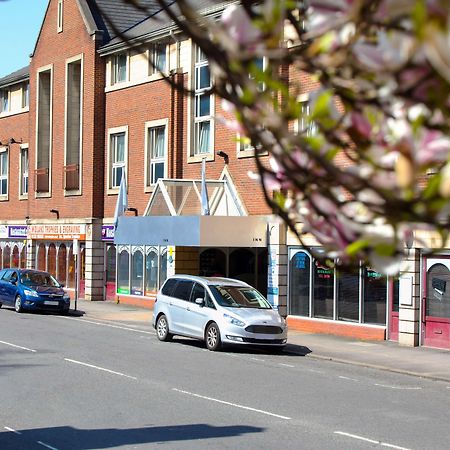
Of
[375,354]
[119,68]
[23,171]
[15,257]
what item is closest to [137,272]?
[119,68]

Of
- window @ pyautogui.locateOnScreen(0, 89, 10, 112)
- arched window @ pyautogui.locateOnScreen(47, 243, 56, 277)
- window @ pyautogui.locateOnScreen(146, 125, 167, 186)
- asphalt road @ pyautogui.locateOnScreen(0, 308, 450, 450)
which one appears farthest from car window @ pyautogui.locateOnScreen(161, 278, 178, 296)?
window @ pyautogui.locateOnScreen(0, 89, 10, 112)

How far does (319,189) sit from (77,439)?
336 inches

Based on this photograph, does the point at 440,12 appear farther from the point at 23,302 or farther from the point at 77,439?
the point at 23,302

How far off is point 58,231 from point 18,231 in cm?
480

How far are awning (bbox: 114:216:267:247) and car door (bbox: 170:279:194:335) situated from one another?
4.93m

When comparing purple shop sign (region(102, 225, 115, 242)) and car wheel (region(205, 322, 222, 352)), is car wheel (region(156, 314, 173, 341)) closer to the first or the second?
car wheel (region(205, 322, 222, 352))

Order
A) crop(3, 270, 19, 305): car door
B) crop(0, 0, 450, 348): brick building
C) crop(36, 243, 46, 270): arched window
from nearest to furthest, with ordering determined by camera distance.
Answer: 1. crop(0, 0, 450, 348): brick building
2. crop(3, 270, 19, 305): car door
3. crop(36, 243, 46, 270): arched window

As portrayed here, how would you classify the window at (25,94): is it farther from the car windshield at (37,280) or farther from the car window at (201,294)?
the car window at (201,294)

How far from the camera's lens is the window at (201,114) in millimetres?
31797

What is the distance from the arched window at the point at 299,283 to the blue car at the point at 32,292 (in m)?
8.25

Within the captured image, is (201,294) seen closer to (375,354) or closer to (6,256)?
(375,354)

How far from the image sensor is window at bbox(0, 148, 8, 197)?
46.8m

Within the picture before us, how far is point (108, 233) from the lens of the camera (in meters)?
37.5

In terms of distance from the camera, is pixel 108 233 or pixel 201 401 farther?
pixel 108 233
